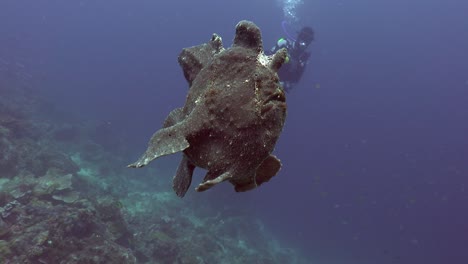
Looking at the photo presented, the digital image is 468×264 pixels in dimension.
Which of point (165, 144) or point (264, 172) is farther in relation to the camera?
point (264, 172)

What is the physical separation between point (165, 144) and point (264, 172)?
79cm

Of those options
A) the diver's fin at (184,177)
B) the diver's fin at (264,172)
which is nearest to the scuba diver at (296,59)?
the diver's fin at (184,177)

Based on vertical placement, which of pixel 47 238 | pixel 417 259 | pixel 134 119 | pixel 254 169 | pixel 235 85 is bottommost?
pixel 417 259

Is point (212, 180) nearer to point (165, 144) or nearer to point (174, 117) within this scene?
point (165, 144)

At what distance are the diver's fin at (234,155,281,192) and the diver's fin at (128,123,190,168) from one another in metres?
0.59

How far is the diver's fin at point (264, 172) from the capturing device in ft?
7.73

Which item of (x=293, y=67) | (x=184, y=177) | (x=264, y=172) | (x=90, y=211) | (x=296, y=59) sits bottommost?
(x=90, y=211)

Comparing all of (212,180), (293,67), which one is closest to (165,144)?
(212,180)

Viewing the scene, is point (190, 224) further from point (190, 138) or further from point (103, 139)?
point (190, 138)

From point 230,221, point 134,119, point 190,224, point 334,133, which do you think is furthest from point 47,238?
point 334,133

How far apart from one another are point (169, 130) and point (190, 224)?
57.8ft

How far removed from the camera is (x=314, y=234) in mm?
40688

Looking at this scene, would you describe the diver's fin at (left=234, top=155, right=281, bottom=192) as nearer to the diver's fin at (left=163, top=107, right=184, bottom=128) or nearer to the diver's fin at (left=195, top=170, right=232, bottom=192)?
the diver's fin at (left=195, top=170, right=232, bottom=192)

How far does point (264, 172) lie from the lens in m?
2.48
